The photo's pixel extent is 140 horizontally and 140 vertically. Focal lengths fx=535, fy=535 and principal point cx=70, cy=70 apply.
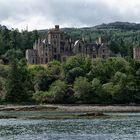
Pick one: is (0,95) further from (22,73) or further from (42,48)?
(42,48)

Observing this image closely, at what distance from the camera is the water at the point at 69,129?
60.4 m

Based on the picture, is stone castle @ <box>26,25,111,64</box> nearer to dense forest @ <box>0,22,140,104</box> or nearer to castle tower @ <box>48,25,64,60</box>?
castle tower @ <box>48,25,64,60</box>

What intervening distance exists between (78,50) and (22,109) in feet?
250

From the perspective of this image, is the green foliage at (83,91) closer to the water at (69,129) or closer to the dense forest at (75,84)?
the dense forest at (75,84)

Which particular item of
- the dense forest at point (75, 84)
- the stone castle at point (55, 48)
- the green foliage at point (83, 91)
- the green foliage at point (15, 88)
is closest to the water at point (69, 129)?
the green foliage at point (15, 88)

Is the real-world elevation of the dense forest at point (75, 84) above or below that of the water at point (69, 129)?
above

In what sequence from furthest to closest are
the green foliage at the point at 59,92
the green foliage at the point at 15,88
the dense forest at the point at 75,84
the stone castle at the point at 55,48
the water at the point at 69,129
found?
1. the stone castle at the point at 55,48
2. the dense forest at the point at 75,84
3. the green foliage at the point at 59,92
4. the green foliage at the point at 15,88
5. the water at the point at 69,129

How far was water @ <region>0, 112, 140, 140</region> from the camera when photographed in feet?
198

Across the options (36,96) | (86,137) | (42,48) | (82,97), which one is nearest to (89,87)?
(82,97)

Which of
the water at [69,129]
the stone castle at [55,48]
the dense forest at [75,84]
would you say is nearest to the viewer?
the water at [69,129]

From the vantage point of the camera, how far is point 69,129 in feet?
229

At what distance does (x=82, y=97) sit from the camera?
444 feet

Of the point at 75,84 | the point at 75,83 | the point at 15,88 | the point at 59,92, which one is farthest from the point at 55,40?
the point at 15,88

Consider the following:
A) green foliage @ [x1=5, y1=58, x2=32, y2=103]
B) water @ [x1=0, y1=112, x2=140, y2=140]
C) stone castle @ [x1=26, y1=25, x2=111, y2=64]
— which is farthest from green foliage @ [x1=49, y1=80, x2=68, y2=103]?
stone castle @ [x1=26, y1=25, x2=111, y2=64]
